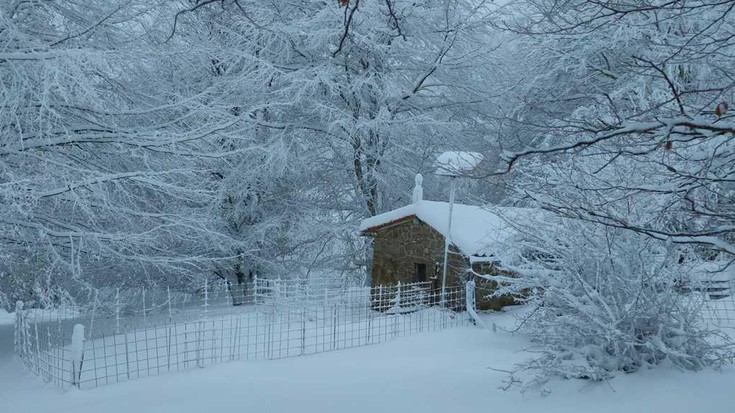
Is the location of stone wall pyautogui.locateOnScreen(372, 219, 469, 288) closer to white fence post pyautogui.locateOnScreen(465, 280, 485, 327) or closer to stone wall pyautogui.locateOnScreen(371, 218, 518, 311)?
stone wall pyautogui.locateOnScreen(371, 218, 518, 311)

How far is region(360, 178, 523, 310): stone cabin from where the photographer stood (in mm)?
11445

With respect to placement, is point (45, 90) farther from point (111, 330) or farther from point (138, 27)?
point (111, 330)

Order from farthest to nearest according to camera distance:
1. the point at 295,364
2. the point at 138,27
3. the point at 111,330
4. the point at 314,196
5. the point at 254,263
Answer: the point at 314,196 < the point at 254,263 < the point at 111,330 < the point at 138,27 < the point at 295,364

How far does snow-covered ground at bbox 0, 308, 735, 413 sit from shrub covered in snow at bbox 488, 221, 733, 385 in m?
0.17

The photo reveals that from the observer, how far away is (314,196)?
1875 cm

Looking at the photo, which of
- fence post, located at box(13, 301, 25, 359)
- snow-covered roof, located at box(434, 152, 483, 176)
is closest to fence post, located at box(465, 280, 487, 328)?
snow-covered roof, located at box(434, 152, 483, 176)

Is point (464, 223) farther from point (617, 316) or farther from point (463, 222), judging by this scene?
point (617, 316)

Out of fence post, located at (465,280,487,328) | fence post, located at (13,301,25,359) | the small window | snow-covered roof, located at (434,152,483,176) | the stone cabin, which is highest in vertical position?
snow-covered roof, located at (434,152,483,176)

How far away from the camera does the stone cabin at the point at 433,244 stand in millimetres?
11445

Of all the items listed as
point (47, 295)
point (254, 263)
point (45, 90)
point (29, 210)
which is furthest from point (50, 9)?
point (254, 263)

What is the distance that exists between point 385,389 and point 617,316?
2200 mm

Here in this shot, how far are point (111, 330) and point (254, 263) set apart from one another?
17.4ft

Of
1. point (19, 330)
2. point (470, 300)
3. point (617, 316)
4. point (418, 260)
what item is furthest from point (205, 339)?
point (418, 260)

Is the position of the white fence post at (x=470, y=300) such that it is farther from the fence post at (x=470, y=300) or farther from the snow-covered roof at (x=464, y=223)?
the snow-covered roof at (x=464, y=223)
